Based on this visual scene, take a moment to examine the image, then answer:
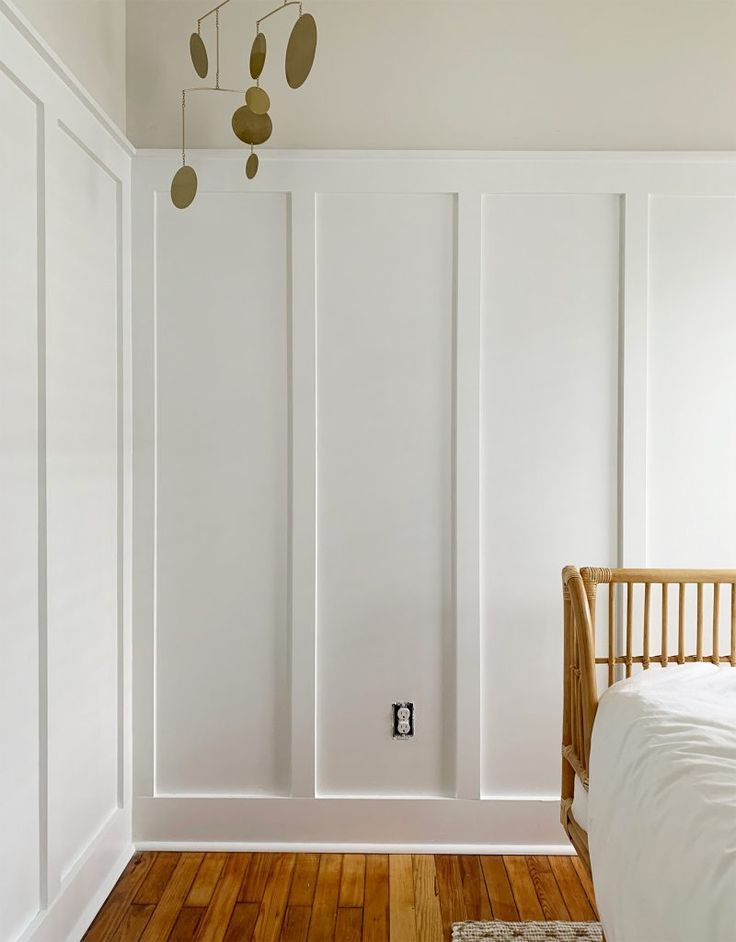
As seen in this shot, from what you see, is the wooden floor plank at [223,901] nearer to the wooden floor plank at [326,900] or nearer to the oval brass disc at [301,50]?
the wooden floor plank at [326,900]

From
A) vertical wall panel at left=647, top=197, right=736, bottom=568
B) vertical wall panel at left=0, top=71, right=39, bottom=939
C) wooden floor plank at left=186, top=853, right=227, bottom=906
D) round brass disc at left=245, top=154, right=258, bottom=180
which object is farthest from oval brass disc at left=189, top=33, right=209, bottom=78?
wooden floor plank at left=186, top=853, right=227, bottom=906

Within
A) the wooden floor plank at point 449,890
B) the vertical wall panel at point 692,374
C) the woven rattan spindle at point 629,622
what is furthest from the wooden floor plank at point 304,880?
the vertical wall panel at point 692,374

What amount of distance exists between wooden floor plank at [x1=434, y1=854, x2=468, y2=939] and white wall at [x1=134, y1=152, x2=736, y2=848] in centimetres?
8

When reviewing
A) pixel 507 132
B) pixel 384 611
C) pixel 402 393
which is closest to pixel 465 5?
pixel 507 132

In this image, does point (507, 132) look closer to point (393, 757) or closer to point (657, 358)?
point (657, 358)

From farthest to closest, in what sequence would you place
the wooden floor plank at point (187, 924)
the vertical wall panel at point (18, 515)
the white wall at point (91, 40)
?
the wooden floor plank at point (187, 924) → the white wall at point (91, 40) → the vertical wall panel at point (18, 515)

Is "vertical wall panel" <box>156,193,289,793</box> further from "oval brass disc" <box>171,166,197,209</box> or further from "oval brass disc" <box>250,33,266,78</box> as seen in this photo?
"oval brass disc" <box>250,33,266,78</box>

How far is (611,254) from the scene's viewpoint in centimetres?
222

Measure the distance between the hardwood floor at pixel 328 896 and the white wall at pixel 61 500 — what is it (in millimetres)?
136

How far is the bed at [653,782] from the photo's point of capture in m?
1.03

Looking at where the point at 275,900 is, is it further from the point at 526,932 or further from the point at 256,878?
the point at 526,932

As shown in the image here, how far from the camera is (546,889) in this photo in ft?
6.59

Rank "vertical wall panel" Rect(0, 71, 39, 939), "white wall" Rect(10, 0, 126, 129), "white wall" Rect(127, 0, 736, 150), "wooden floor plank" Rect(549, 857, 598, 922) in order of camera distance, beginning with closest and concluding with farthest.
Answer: "vertical wall panel" Rect(0, 71, 39, 939), "white wall" Rect(10, 0, 126, 129), "wooden floor plank" Rect(549, 857, 598, 922), "white wall" Rect(127, 0, 736, 150)

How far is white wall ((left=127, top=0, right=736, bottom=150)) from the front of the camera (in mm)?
2201
